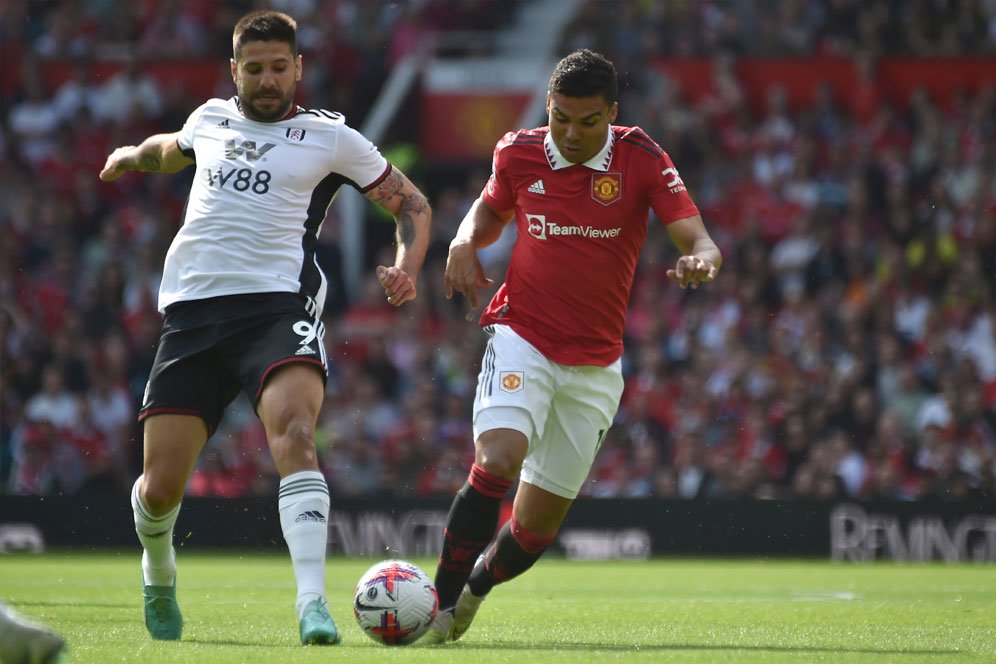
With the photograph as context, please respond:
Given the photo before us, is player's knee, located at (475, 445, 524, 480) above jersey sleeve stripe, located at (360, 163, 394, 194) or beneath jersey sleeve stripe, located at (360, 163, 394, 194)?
beneath

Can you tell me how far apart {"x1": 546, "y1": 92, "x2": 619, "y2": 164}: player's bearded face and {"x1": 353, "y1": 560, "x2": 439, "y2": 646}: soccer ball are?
2.01 metres

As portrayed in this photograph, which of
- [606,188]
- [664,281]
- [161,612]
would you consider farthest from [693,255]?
[664,281]

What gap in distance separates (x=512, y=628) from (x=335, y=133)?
7.96 ft

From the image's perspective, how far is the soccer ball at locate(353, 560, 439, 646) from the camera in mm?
6043

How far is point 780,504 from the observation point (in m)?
14.5

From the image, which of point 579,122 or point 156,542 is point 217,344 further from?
point 579,122

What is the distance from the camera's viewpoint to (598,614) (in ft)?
26.1

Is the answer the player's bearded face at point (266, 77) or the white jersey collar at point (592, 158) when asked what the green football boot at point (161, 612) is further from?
the white jersey collar at point (592, 158)

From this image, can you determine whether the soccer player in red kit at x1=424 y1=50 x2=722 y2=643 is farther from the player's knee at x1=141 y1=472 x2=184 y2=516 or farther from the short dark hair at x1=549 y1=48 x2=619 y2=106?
the player's knee at x1=141 y1=472 x2=184 y2=516

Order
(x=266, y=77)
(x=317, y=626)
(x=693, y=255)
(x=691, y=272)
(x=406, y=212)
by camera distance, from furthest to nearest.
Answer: (x=406, y=212), (x=266, y=77), (x=693, y=255), (x=691, y=272), (x=317, y=626)

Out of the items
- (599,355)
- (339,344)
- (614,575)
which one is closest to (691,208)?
(599,355)

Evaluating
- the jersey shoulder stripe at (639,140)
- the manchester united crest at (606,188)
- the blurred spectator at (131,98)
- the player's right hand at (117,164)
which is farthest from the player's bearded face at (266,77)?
the blurred spectator at (131,98)

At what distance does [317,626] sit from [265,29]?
8.13ft

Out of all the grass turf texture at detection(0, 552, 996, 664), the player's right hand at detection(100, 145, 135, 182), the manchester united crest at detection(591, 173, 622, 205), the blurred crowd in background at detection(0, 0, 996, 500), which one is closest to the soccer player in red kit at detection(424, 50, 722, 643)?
the manchester united crest at detection(591, 173, 622, 205)
